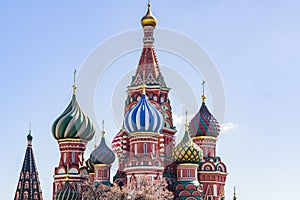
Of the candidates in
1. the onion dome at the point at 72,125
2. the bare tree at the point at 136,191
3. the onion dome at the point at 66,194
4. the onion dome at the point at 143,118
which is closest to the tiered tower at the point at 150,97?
the onion dome at the point at 143,118

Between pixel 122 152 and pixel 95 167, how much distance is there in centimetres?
210

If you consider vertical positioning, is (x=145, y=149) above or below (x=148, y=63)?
below

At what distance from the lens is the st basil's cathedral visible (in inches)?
1516

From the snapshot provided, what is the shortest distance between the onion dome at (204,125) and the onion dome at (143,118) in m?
5.83

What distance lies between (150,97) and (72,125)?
5.67 meters

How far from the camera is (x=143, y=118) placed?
38.4 metres

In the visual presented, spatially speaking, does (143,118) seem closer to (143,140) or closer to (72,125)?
(143,140)

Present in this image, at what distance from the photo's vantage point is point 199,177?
139ft

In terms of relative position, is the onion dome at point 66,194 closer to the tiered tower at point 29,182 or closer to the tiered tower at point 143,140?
the tiered tower at point 143,140

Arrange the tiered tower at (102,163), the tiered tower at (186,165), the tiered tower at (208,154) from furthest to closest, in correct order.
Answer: the tiered tower at (208,154) < the tiered tower at (102,163) < the tiered tower at (186,165)

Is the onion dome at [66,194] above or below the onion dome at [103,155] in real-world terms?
below

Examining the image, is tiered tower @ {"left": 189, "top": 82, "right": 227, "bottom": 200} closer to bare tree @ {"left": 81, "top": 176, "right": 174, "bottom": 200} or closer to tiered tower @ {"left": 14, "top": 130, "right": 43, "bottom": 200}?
bare tree @ {"left": 81, "top": 176, "right": 174, "bottom": 200}

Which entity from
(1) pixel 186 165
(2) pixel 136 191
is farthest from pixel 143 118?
(2) pixel 136 191

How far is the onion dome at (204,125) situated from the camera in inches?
1747
